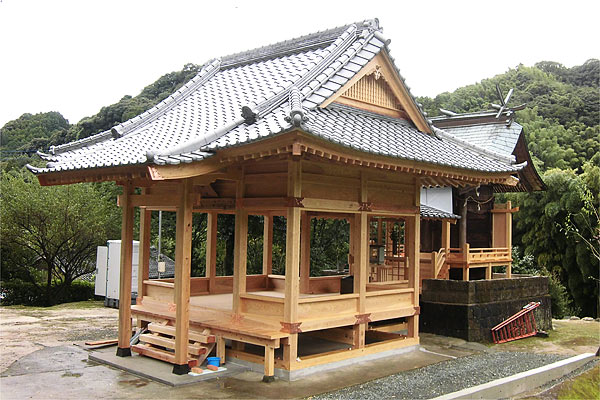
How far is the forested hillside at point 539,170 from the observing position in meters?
23.3

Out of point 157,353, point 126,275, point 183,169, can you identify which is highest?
point 183,169

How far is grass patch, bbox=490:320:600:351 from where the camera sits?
1300 centimetres

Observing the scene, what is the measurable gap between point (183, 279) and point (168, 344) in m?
1.54

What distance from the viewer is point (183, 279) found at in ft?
27.9

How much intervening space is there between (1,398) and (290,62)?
317 inches

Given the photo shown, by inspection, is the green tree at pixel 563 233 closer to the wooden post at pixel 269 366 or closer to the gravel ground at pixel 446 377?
the gravel ground at pixel 446 377

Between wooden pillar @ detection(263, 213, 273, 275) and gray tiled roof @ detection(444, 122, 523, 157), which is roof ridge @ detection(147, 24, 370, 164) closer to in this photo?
wooden pillar @ detection(263, 213, 273, 275)

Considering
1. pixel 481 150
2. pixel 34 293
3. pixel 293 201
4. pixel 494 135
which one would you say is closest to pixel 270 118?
pixel 293 201

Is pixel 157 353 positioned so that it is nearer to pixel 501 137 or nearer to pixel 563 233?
pixel 501 137

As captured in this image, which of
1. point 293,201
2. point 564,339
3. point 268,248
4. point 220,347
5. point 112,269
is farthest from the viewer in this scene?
point 112,269

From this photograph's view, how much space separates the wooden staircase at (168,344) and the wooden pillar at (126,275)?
0.27m

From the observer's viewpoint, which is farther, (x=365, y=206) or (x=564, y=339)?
(x=564, y=339)

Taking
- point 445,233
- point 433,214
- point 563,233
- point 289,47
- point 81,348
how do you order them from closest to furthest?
point 81,348
point 289,47
point 433,214
point 445,233
point 563,233

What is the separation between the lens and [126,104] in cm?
3888
